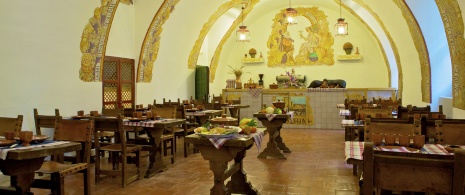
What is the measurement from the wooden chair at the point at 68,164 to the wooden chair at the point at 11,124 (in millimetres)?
388

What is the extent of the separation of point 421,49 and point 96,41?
22.5ft

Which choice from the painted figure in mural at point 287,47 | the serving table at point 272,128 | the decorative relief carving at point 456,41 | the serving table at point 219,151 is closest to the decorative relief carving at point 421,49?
the decorative relief carving at point 456,41

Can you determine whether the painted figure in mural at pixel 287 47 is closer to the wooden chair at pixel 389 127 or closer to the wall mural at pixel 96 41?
the wall mural at pixel 96 41

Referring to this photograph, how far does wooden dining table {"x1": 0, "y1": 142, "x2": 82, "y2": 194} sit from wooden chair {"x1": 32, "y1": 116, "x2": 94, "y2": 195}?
0.26 meters

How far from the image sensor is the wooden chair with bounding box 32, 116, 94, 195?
3551 mm

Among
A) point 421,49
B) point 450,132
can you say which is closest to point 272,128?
point 450,132

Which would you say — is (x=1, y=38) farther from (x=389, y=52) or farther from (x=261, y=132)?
(x=389, y=52)

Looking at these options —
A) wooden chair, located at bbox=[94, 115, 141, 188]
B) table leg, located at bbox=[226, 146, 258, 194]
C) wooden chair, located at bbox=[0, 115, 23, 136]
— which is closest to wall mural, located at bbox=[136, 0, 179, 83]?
wooden chair, located at bbox=[94, 115, 141, 188]

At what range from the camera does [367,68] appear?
1423 cm

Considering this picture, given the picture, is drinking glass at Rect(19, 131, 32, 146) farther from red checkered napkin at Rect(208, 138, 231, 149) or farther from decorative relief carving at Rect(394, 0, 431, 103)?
decorative relief carving at Rect(394, 0, 431, 103)

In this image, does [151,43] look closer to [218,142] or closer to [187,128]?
[187,128]

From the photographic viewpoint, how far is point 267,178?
17.7 feet

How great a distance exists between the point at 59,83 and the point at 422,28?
286 inches

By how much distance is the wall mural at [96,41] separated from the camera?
23.4 feet
